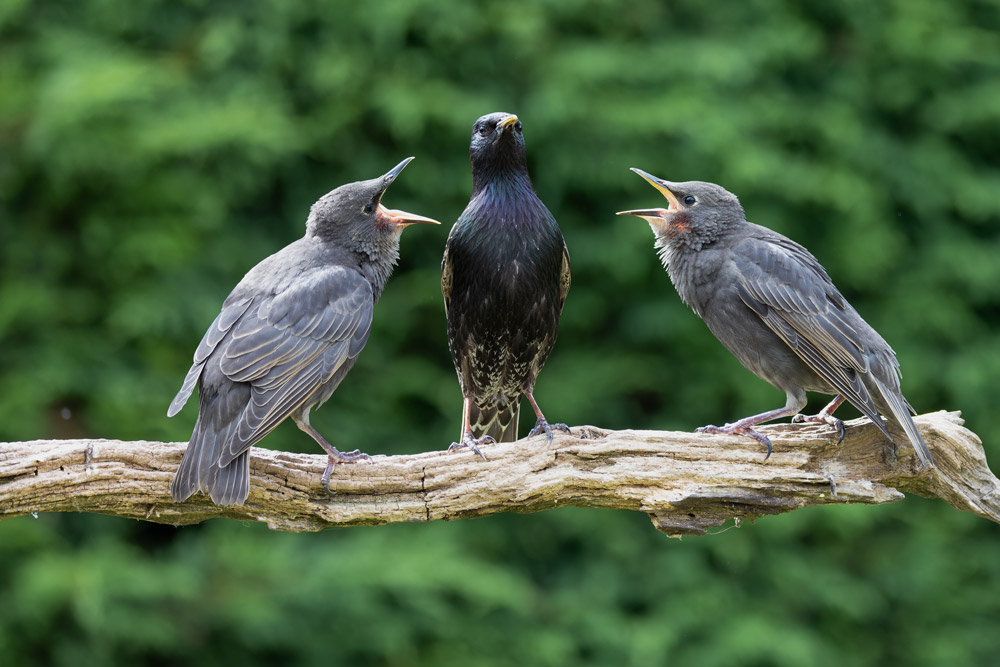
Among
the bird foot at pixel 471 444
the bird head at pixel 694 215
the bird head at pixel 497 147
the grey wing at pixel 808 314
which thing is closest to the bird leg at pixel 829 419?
the grey wing at pixel 808 314

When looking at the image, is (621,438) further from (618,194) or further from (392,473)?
(618,194)

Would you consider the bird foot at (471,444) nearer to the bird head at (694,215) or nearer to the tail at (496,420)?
Answer: the tail at (496,420)

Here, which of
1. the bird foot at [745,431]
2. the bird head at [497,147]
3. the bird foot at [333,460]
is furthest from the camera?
the bird head at [497,147]

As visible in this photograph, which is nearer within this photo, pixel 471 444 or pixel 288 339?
pixel 288 339

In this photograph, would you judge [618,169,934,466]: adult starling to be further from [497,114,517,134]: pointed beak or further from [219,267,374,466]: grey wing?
[219,267,374,466]: grey wing

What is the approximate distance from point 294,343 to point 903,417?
2157 mm

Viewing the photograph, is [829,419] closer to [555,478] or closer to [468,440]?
[555,478]

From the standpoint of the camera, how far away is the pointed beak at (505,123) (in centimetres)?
441

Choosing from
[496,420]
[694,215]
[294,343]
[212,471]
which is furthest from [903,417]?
[212,471]

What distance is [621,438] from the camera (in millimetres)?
3932

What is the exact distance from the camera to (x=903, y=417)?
3.83 metres

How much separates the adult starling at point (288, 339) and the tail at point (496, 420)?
82 cm

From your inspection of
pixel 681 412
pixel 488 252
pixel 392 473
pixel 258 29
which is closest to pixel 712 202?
pixel 488 252

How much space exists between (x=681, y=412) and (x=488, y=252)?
232 cm
